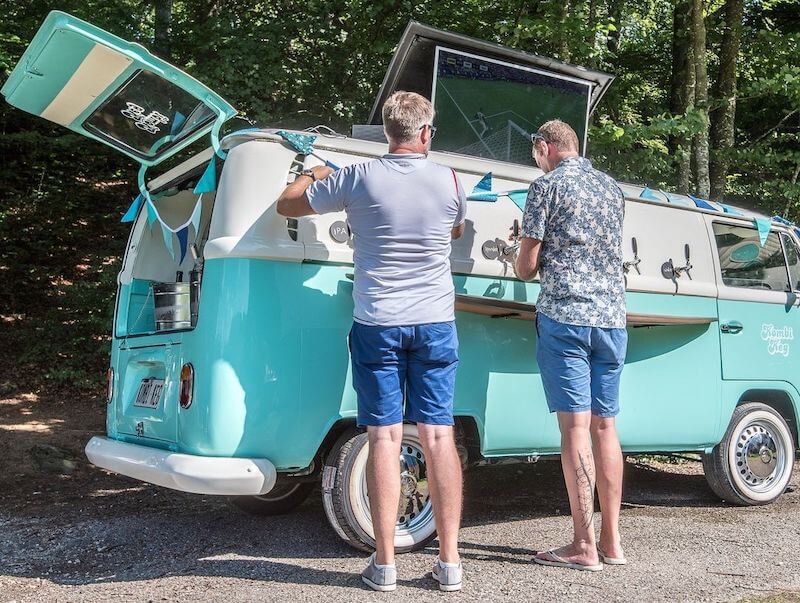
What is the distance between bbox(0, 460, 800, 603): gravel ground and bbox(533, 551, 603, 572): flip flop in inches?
1.7

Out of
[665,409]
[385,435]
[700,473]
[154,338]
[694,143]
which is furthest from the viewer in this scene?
[694,143]

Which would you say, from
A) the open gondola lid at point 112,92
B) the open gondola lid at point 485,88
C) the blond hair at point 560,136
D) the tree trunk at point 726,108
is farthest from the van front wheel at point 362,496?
the tree trunk at point 726,108

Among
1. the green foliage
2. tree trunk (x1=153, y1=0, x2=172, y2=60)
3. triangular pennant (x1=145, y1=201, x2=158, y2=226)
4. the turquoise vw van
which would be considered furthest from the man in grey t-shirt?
tree trunk (x1=153, y1=0, x2=172, y2=60)

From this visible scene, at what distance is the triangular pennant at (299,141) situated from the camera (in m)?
4.14

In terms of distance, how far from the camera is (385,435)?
366cm

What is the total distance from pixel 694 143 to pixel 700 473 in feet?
14.1

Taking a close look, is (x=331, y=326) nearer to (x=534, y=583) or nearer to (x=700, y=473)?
(x=534, y=583)

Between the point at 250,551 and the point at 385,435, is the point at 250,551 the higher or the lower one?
the lower one

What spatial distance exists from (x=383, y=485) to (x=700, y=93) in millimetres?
7870

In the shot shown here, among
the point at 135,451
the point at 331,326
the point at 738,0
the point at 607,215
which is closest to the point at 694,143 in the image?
the point at 738,0

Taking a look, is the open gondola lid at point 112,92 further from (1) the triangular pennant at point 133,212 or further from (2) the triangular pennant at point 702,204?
(2) the triangular pennant at point 702,204

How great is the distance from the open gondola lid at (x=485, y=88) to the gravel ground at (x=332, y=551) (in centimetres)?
293

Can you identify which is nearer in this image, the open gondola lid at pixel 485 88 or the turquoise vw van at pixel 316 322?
the turquoise vw van at pixel 316 322

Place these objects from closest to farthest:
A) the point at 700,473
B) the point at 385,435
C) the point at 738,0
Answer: the point at 385,435
the point at 700,473
the point at 738,0
